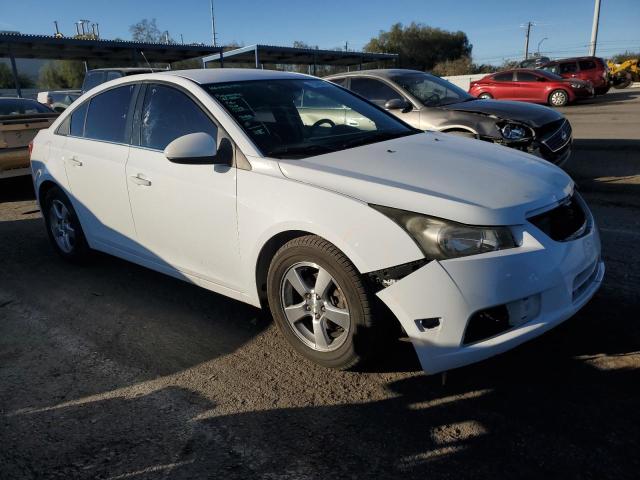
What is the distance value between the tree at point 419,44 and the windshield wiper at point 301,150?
220ft

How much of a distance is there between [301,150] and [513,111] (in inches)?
183

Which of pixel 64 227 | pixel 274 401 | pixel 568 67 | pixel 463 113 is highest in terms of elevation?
pixel 568 67

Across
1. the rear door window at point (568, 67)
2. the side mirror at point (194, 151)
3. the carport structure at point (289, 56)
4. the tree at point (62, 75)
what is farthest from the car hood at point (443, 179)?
the tree at point (62, 75)

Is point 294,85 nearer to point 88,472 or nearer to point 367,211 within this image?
point 367,211

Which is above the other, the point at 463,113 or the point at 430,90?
the point at 430,90

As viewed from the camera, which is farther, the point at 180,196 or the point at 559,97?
the point at 559,97

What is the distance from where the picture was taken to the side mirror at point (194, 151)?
3.24 metres

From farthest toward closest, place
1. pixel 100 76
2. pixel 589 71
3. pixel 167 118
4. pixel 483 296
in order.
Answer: pixel 589 71
pixel 100 76
pixel 167 118
pixel 483 296

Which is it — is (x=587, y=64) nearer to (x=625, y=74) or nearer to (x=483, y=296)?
(x=625, y=74)

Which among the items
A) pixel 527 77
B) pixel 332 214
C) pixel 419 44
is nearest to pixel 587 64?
pixel 527 77

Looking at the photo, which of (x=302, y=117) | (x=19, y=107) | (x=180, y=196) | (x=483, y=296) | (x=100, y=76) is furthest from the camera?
(x=100, y=76)

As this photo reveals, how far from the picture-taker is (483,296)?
8.15 ft

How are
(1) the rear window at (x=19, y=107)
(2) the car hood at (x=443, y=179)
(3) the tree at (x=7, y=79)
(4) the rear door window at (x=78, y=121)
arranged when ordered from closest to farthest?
(2) the car hood at (x=443, y=179) → (4) the rear door window at (x=78, y=121) → (1) the rear window at (x=19, y=107) → (3) the tree at (x=7, y=79)

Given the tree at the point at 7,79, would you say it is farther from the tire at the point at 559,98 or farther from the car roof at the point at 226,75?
the car roof at the point at 226,75
